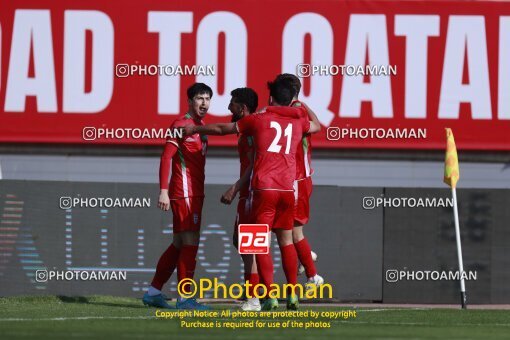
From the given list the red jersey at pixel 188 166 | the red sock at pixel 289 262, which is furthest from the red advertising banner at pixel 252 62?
the red sock at pixel 289 262

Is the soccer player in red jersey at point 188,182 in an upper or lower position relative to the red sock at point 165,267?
upper

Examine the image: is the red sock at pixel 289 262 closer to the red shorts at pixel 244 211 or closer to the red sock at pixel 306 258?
the red shorts at pixel 244 211

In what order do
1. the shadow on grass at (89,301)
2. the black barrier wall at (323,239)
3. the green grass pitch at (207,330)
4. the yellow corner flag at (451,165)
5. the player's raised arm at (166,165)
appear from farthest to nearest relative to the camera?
the black barrier wall at (323,239) < the yellow corner flag at (451,165) < the shadow on grass at (89,301) < the player's raised arm at (166,165) < the green grass pitch at (207,330)

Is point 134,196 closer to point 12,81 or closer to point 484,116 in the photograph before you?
point 12,81

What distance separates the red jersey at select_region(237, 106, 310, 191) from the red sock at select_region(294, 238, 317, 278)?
1424 millimetres

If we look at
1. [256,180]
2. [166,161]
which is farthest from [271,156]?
[166,161]

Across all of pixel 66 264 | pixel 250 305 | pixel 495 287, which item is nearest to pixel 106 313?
pixel 250 305

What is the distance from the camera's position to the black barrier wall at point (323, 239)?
15.4 m

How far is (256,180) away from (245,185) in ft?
2.13

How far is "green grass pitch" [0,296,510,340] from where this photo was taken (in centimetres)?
852

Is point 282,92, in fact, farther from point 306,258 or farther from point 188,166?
point 306,258

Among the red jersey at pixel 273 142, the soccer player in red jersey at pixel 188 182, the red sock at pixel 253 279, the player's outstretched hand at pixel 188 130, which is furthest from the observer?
the soccer player in red jersey at pixel 188 182

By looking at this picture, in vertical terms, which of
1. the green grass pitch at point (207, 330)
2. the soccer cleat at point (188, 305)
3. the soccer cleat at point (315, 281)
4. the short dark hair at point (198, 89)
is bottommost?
the green grass pitch at point (207, 330)

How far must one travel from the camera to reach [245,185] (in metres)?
11.5
